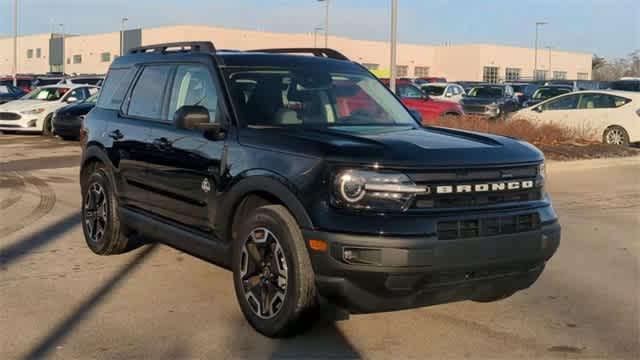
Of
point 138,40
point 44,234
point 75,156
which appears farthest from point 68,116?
point 138,40

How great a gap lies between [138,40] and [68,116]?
219 feet

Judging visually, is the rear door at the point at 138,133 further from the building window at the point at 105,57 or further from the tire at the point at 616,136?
the building window at the point at 105,57

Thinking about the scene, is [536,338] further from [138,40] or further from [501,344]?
[138,40]

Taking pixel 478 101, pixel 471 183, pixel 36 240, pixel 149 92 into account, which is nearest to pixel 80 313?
pixel 149 92

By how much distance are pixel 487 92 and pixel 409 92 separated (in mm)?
7870

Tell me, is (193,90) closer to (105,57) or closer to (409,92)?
(409,92)

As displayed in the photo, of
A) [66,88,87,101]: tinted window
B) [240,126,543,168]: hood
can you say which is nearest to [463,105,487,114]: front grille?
[66,88,87,101]: tinted window

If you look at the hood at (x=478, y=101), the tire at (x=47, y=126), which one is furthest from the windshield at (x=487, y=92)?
the tire at (x=47, y=126)

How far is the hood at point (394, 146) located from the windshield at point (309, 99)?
269 millimetres

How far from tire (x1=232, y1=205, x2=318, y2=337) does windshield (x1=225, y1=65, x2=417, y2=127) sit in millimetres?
877

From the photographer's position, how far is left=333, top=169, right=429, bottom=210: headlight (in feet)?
15.6

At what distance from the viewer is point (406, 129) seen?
20.0ft

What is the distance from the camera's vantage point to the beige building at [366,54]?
268ft

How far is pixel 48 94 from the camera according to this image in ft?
77.9
